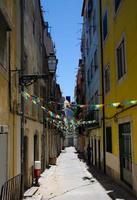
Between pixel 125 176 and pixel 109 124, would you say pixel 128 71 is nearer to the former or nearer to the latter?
pixel 125 176

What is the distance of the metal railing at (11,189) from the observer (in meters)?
9.56

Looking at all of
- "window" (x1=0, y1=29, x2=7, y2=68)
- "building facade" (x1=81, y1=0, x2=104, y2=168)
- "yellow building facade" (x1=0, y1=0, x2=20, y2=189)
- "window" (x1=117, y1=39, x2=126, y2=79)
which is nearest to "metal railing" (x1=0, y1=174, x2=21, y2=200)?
"yellow building facade" (x1=0, y1=0, x2=20, y2=189)

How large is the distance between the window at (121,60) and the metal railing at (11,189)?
675 centimetres

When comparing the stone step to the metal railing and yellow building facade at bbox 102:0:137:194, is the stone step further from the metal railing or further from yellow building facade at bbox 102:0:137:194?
yellow building facade at bbox 102:0:137:194

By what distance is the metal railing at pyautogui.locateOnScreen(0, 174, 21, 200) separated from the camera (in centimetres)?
956

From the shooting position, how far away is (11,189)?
10555 mm

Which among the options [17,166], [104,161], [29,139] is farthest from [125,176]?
[104,161]

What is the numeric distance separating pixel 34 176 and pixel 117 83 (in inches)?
206

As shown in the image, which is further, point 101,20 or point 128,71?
point 101,20

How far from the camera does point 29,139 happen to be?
17734mm

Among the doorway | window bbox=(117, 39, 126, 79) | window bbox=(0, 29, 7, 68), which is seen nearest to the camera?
window bbox=(0, 29, 7, 68)

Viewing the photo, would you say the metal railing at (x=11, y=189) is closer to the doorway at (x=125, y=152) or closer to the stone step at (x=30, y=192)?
the stone step at (x=30, y=192)

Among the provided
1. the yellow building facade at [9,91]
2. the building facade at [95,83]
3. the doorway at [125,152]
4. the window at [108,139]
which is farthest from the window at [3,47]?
the window at [108,139]

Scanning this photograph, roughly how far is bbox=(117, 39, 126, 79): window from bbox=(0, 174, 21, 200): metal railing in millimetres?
6751
